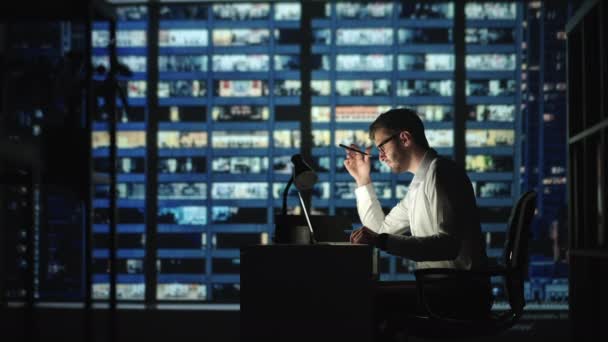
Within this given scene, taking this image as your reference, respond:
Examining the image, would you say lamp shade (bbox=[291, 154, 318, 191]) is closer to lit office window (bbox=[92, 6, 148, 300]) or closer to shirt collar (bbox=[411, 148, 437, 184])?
shirt collar (bbox=[411, 148, 437, 184])

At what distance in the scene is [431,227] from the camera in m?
2.32

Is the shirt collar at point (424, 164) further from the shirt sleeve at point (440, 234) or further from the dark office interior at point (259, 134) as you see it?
the dark office interior at point (259, 134)

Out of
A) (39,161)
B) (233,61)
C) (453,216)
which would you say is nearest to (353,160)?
(453,216)

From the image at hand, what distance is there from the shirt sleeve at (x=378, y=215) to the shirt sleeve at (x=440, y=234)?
Answer: 0.48 metres

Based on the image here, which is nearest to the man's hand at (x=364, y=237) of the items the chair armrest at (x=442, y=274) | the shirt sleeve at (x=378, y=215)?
the chair armrest at (x=442, y=274)

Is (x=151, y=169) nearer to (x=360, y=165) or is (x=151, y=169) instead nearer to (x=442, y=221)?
(x=360, y=165)

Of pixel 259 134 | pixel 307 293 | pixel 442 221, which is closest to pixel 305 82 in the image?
pixel 259 134

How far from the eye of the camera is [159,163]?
412 centimetres

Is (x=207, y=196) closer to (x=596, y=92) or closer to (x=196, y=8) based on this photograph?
(x=196, y=8)

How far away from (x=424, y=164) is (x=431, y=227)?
26 centimetres

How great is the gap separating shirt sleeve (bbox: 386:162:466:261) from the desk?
31cm

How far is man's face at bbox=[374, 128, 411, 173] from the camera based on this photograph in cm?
244

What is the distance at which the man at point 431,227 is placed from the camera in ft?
6.87

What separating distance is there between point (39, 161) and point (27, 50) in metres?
2.65
